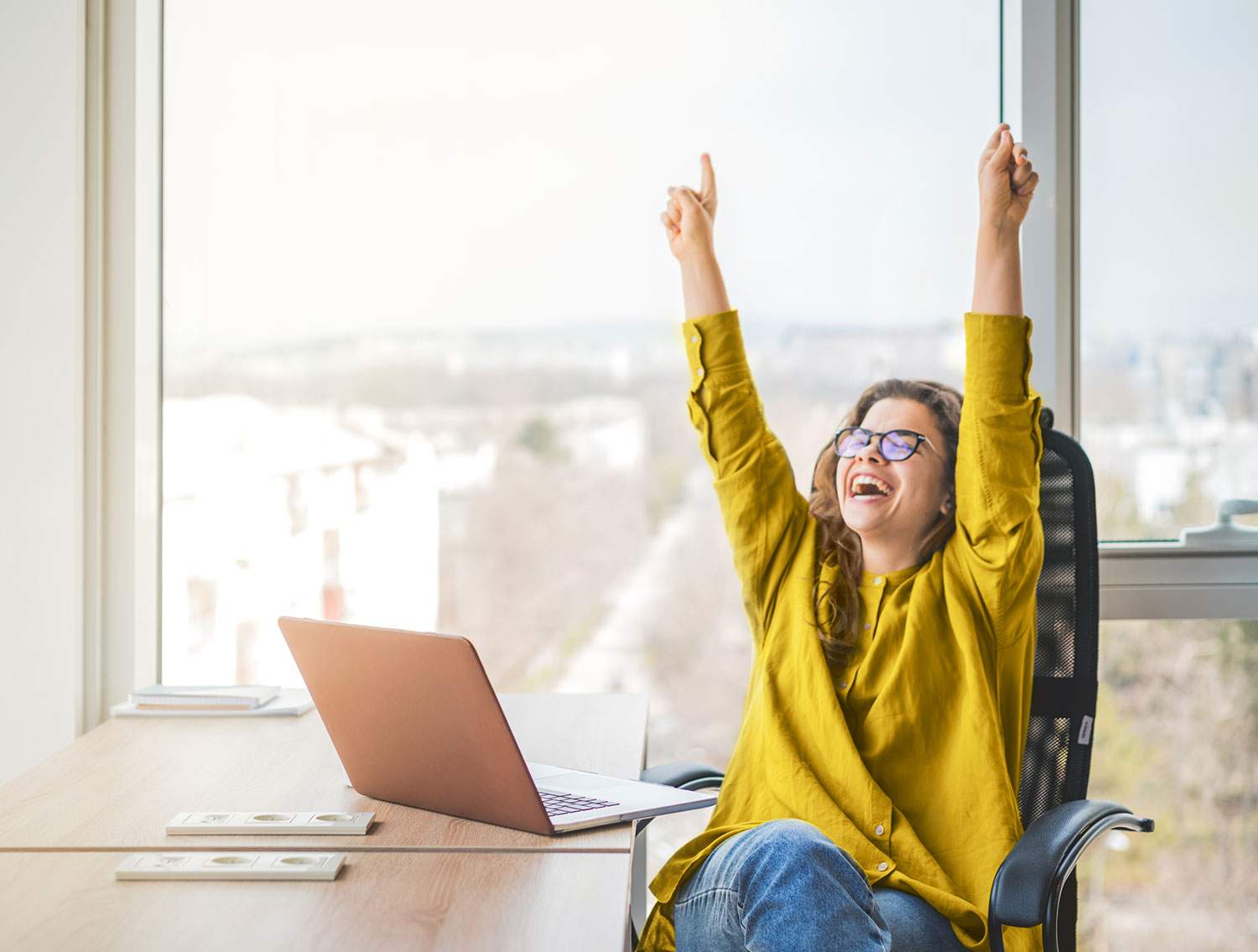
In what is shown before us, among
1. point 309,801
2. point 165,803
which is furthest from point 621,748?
point 165,803

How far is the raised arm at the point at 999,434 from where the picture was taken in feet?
5.82

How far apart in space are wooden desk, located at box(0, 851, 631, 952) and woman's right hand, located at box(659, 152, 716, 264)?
3.54 feet

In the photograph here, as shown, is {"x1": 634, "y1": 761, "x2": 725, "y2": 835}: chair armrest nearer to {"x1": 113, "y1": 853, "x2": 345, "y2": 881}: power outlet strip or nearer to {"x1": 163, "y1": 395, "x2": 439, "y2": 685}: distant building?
{"x1": 113, "y1": 853, "x2": 345, "y2": 881}: power outlet strip

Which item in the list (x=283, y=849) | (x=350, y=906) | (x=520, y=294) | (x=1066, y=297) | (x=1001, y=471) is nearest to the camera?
(x=350, y=906)

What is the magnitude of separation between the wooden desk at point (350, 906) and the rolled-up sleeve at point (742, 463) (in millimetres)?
744

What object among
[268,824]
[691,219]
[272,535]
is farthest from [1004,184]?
[272,535]

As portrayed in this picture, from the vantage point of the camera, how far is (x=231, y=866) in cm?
123

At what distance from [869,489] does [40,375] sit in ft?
5.32

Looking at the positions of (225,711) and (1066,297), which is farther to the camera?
(1066,297)

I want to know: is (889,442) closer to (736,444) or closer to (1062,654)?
(736,444)

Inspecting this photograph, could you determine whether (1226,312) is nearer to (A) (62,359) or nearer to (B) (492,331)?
(B) (492,331)

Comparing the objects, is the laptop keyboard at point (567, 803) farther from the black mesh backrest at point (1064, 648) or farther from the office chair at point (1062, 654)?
the black mesh backrest at point (1064, 648)

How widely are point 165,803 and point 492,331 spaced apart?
1242mm

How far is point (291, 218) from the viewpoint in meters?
2.53
